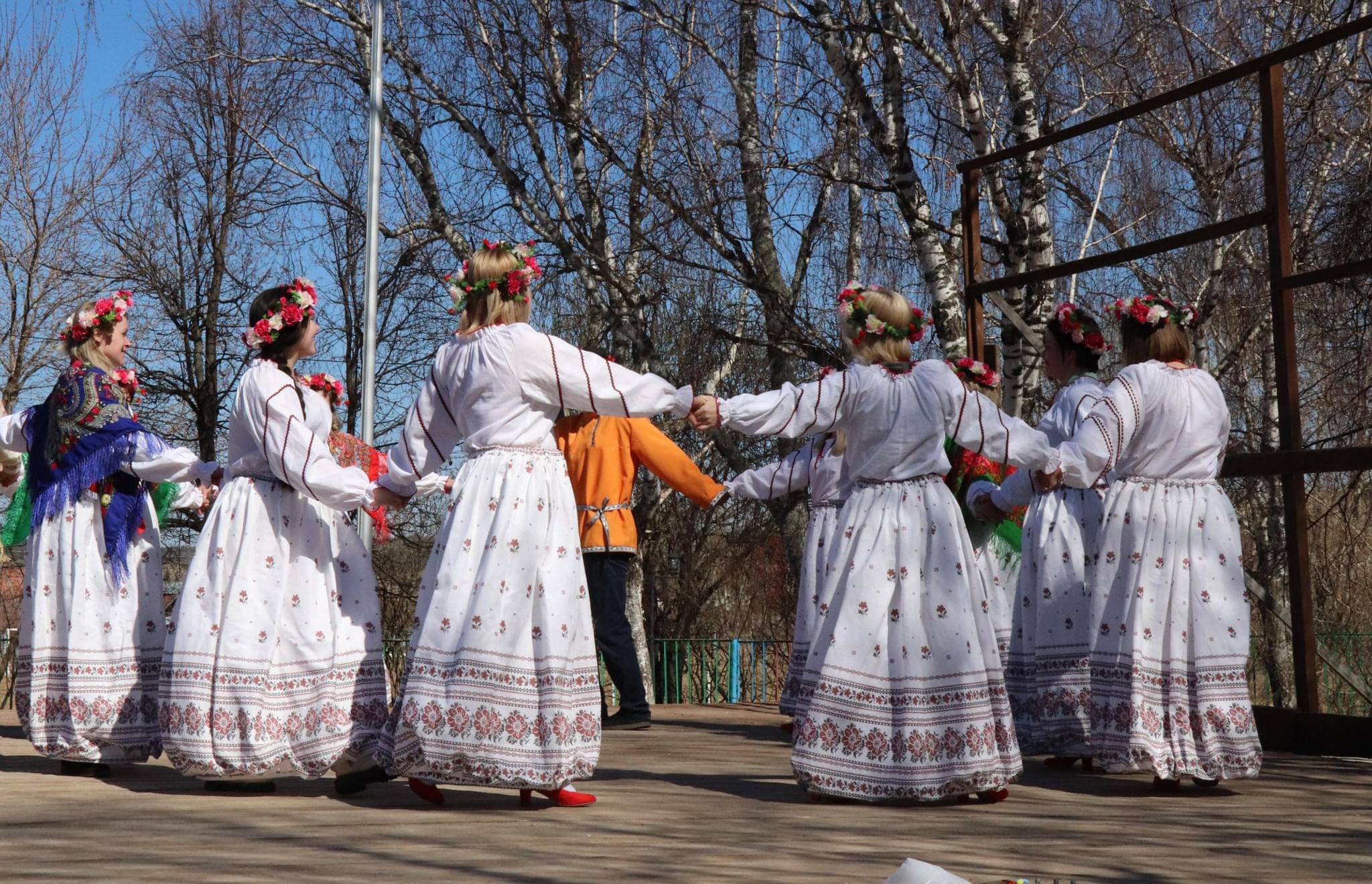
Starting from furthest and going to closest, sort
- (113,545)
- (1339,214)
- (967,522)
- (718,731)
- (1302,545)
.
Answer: (1339,214), (718,731), (967,522), (1302,545), (113,545)

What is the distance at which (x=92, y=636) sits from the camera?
5.90m

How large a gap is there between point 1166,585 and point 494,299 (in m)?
2.62

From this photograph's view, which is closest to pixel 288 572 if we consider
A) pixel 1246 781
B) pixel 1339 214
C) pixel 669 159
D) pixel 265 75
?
pixel 1246 781

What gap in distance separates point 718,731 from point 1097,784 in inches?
103

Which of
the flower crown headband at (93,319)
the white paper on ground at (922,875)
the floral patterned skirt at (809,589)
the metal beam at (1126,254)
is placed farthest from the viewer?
the floral patterned skirt at (809,589)

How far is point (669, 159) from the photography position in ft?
36.4

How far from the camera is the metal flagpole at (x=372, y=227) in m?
10.7

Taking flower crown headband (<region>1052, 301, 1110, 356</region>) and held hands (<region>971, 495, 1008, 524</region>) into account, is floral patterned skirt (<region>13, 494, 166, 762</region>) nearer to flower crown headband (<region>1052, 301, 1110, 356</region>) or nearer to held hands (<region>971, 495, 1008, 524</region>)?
held hands (<region>971, 495, 1008, 524</region>)

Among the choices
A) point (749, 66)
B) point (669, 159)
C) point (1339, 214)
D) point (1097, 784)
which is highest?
point (749, 66)

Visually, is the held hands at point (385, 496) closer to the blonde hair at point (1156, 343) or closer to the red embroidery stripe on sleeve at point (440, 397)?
the red embroidery stripe on sleeve at point (440, 397)

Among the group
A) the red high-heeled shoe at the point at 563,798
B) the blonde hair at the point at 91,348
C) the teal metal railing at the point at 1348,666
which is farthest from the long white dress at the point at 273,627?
the teal metal railing at the point at 1348,666

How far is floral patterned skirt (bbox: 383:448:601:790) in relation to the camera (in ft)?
15.8

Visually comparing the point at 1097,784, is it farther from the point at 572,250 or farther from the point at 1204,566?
the point at 572,250

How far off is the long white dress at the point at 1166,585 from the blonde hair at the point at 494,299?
2044 millimetres
